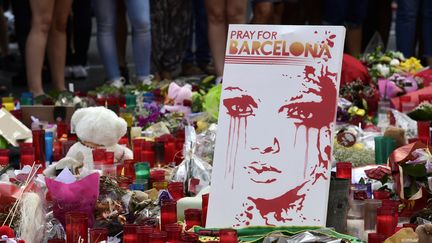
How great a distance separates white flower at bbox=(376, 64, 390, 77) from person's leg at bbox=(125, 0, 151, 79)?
72.8 inches

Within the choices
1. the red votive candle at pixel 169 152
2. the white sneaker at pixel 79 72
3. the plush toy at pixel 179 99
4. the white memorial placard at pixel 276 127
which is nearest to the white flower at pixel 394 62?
the plush toy at pixel 179 99

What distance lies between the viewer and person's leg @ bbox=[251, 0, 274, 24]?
8.49 meters

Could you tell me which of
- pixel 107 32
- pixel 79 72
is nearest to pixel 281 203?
pixel 107 32

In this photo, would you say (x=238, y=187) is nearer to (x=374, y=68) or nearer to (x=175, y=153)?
(x=175, y=153)

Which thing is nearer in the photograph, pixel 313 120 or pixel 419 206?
pixel 313 120

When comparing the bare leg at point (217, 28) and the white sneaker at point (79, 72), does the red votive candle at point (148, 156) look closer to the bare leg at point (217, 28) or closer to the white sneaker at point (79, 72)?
the bare leg at point (217, 28)

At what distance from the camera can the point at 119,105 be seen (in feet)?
20.7

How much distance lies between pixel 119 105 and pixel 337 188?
2915 mm

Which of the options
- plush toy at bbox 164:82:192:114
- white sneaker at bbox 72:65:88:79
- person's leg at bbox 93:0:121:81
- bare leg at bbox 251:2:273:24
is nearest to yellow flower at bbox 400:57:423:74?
plush toy at bbox 164:82:192:114

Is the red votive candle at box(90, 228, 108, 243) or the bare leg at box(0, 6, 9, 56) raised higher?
the bare leg at box(0, 6, 9, 56)

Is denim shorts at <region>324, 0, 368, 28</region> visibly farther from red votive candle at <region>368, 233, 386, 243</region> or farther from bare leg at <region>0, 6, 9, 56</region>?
red votive candle at <region>368, 233, 386, 243</region>

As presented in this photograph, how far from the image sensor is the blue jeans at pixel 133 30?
7.70m

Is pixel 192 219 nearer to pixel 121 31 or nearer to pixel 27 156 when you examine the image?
pixel 27 156

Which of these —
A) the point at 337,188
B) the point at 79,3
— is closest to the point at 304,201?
the point at 337,188
